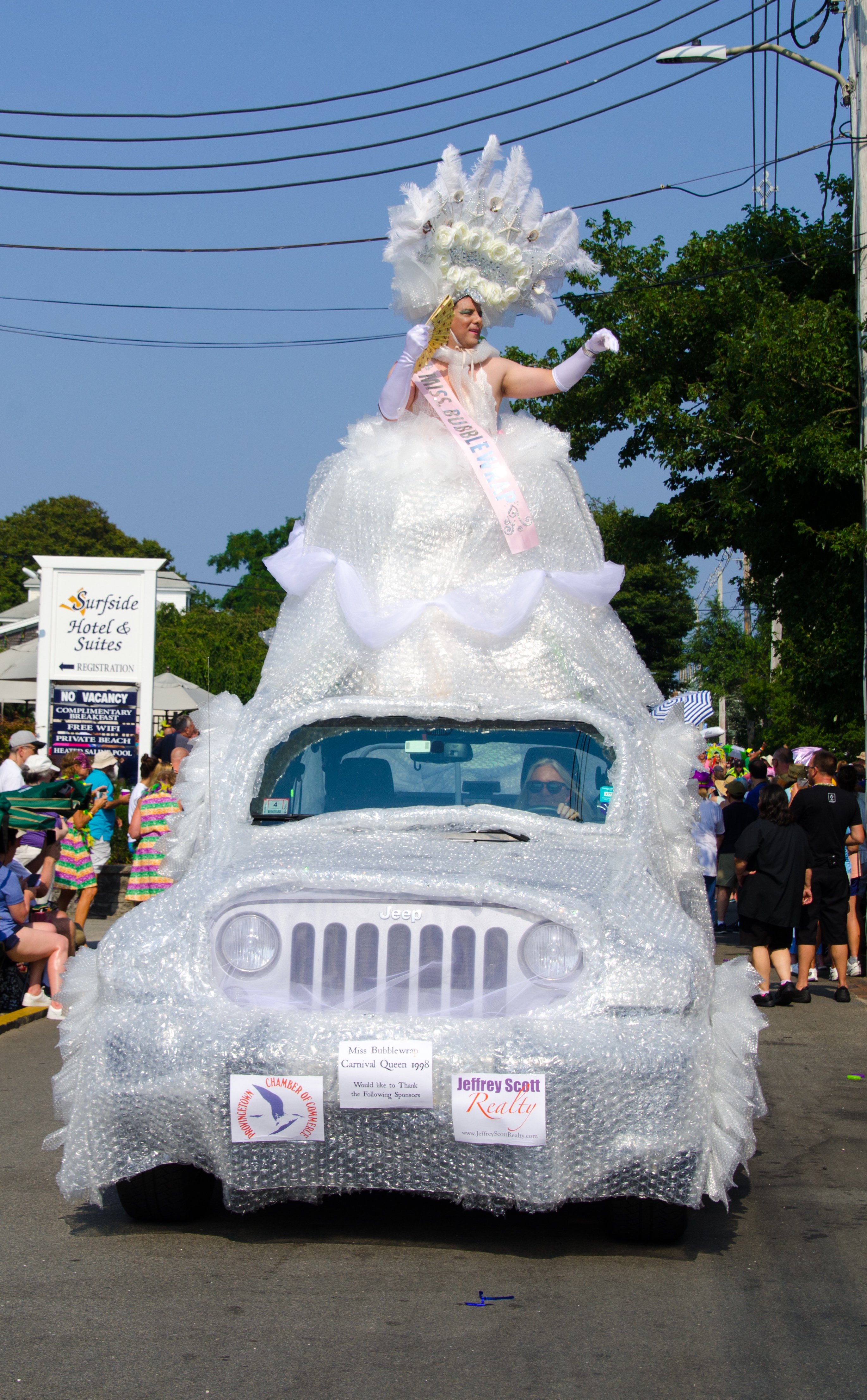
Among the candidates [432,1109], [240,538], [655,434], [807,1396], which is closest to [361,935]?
[432,1109]

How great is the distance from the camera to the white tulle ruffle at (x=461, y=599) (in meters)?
6.00

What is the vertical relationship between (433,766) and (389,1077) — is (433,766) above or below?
above

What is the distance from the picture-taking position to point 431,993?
4.39 meters

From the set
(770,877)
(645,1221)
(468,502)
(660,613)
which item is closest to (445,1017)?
(645,1221)

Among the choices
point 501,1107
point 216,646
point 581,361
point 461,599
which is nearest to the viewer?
point 501,1107

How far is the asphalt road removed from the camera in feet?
11.9

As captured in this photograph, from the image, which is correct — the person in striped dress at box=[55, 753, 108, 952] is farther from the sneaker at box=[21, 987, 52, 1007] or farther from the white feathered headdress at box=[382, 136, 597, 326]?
the white feathered headdress at box=[382, 136, 597, 326]

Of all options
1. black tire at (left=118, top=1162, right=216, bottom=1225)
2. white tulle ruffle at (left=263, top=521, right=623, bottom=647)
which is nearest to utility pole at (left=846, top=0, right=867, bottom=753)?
white tulle ruffle at (left=263, top=521, right=623, bottom=647)

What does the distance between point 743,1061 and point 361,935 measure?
1.47 m

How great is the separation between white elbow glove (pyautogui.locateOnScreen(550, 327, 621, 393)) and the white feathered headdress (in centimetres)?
42

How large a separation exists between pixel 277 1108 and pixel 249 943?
1.82 feet

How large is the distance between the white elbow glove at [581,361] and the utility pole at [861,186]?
6839 mm

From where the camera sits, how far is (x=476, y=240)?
7.23 meters

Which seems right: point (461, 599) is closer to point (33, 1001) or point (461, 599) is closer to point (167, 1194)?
point (167, 1194)
